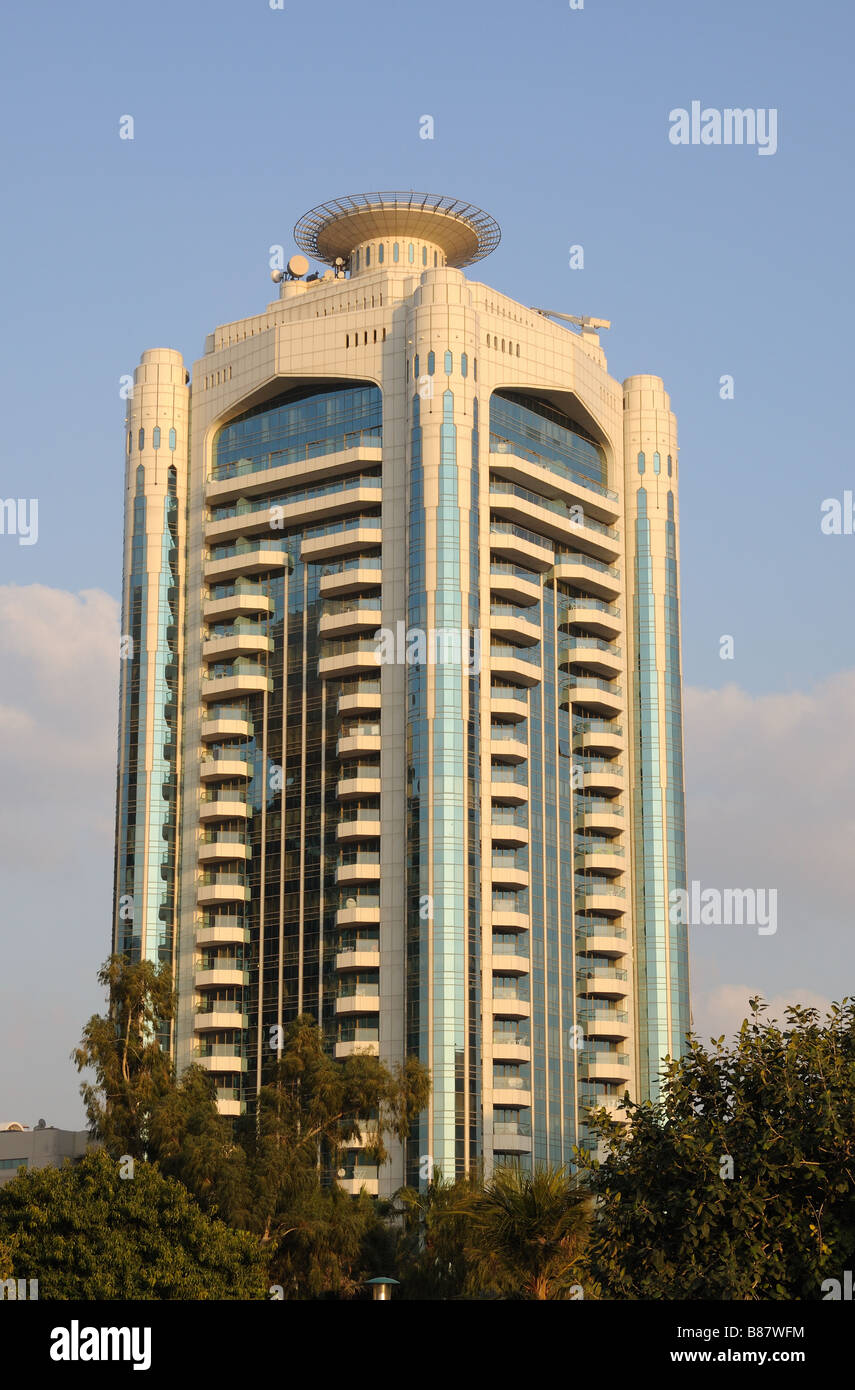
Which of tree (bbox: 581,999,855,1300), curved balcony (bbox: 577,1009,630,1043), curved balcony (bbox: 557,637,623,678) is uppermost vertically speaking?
curved balcony (bbox: 557,637,623,678)

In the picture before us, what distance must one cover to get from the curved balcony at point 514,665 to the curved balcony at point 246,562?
1719 centimetres

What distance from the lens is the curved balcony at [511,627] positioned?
406 feet

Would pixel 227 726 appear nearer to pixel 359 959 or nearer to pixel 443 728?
pixel 443 728

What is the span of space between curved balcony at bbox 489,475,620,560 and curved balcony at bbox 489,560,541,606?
12.7 feet

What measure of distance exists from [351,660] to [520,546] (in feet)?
48.9

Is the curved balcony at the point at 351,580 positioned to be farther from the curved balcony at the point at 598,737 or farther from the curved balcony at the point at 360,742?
the curved balcony at the point at 598,737

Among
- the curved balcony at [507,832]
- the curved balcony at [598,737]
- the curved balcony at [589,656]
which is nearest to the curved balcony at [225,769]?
the curved balcony at [507,832]

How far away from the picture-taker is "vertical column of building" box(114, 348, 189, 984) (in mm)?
126375

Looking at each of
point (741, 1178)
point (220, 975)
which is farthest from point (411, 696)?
point (741, 1178)

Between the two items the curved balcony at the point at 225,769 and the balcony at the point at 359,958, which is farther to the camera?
the curved balcony at the point at 225,769

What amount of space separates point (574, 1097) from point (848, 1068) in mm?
79879

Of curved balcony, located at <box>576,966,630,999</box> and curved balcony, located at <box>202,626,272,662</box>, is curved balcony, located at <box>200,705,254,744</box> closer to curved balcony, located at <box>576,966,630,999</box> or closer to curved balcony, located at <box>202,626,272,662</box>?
curved balcony, located at <box>202,626,272,662</box>

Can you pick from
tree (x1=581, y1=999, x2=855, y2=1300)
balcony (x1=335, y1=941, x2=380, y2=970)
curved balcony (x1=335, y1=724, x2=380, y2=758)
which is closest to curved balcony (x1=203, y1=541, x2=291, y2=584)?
curved balcony (x1=335, y1=724, x2=380, y2=758)
